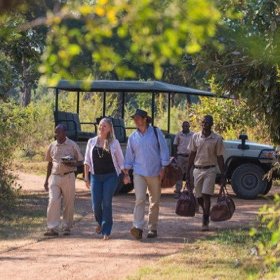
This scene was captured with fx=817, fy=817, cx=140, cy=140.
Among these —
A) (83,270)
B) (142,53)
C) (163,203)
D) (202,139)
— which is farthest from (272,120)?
(142,53)

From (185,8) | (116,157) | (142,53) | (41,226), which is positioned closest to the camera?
(185,8)

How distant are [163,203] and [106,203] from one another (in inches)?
201

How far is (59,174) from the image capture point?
35.7 feet

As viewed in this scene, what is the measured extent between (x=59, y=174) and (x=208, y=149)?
2.01 meters

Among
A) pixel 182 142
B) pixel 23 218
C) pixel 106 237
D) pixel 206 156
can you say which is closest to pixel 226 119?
pixel 182 142

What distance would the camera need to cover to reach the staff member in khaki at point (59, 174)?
35.6 ft

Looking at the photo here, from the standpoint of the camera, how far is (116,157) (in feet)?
33.8

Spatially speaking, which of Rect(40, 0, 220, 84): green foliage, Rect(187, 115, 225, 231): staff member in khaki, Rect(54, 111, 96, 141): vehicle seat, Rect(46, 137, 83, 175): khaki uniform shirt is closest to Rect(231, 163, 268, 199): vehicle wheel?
Rect(54, 111, 96, 141): vehicle seat

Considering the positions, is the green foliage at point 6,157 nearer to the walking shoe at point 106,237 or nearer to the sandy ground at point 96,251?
the sandy ground at point 96,251

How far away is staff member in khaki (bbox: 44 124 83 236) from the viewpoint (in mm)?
10836

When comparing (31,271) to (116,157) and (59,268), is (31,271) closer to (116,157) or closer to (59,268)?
(59,268)

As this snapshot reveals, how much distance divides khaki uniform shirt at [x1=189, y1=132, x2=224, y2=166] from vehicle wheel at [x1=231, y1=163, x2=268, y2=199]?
5.66m

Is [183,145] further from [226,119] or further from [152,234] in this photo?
[226,119]

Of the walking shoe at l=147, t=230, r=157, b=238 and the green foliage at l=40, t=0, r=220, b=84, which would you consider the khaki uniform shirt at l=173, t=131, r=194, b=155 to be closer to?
the walking shoe at l=147, t=230, r=157, b=238
